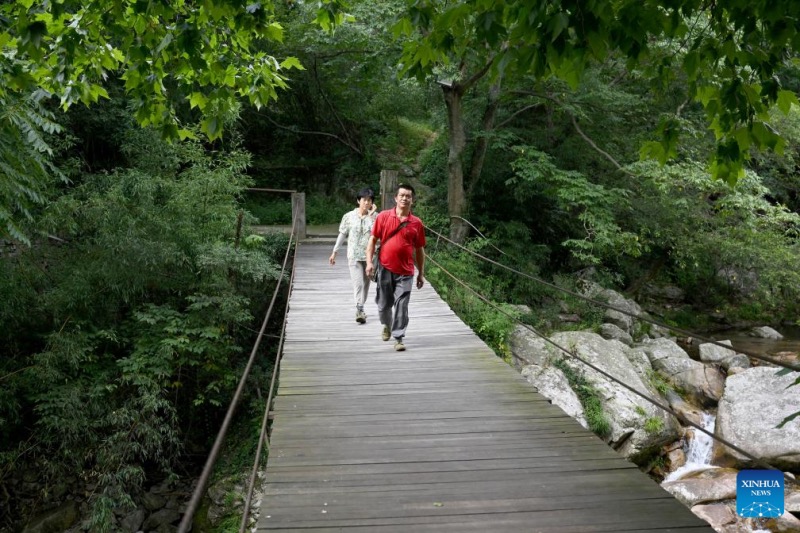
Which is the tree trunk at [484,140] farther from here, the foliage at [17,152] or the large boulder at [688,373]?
the foliage at [17,152]

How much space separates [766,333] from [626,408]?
7.50 metres

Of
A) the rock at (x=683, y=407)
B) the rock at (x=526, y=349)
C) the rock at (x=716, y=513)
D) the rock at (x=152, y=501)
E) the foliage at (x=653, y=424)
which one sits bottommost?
the rock at (x=152, y=501)

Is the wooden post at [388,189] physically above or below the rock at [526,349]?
above

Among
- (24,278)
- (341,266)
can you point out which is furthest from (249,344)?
(24,278)

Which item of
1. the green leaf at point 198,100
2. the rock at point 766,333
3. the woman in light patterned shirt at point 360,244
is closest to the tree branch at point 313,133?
the woman in light patterned shirt at point 360,244

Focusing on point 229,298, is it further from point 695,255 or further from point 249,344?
point 695,255

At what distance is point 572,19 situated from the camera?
2.19 m

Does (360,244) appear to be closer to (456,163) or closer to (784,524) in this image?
(456,163)

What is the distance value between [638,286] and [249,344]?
10269mm

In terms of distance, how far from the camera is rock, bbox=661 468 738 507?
7695 millimetres

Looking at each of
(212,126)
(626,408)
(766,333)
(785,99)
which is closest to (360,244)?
(212,126)

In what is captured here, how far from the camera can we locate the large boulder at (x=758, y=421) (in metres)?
8.13

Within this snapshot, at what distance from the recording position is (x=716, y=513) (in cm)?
744

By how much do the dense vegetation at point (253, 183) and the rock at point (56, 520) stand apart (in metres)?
0.26
